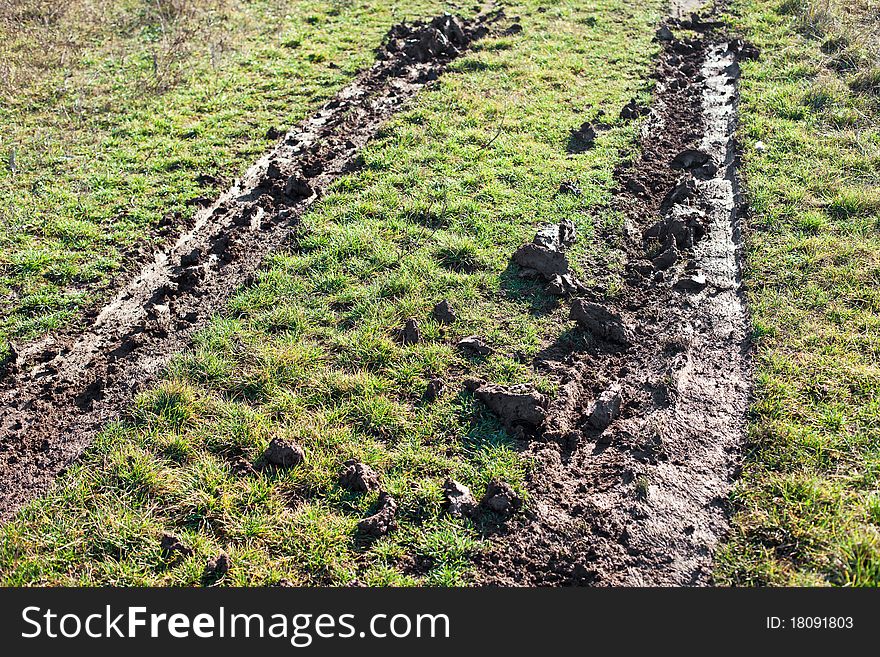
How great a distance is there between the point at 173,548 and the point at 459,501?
1992mm

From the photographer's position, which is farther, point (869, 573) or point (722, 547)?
point (722, 547)

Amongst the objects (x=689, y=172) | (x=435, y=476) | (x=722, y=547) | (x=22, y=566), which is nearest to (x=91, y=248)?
(x=22, y=566)

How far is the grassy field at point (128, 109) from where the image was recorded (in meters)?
7.50

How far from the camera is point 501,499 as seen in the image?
504 cm

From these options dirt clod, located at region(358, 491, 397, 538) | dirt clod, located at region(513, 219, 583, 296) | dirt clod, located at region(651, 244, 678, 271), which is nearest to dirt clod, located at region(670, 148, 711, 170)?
dirt clod, located at region(651, 244, 678, 271)

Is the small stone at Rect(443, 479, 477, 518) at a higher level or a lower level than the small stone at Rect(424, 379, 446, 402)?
lower

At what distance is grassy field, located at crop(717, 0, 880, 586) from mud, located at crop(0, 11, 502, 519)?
4.97m

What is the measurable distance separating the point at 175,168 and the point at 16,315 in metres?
3.18

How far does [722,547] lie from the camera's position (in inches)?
186

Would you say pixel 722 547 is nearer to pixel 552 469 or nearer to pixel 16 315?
pixel 552 469

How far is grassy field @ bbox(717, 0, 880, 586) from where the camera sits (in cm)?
471

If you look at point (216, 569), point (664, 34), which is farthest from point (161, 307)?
point (664, 34)

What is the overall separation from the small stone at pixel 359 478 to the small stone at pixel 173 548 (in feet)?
3.74

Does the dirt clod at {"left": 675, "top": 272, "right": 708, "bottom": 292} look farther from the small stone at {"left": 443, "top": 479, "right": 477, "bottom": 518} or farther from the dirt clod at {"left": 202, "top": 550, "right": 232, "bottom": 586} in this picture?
the dirt clod at {"left": 202, "top": 550, "right": 232, "bottom": 586}
